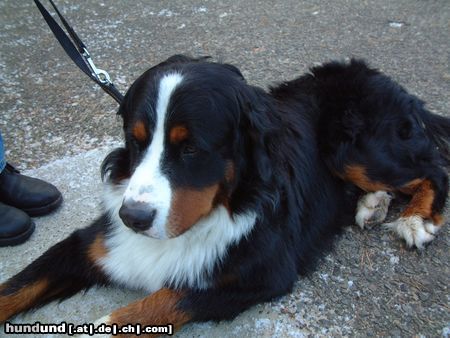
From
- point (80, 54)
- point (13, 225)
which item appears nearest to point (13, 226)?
point (13, 225)

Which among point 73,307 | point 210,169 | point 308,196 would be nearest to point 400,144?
point 308,196

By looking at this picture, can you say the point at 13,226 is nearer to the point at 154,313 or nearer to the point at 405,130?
the point at 154,313

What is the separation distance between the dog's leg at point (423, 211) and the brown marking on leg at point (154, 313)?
1424mm

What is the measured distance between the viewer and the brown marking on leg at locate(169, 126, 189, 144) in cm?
196

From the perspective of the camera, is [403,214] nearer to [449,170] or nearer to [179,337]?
[449,170]

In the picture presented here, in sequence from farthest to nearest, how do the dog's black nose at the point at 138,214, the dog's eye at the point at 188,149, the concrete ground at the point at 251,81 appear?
the concrete ground at the point at 251,81
the dog's eye at the point at 188,149
the dog's black nose at the point at 138,214

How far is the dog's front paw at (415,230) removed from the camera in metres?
2.75

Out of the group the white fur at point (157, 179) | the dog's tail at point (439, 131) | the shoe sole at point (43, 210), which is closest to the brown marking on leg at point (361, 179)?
the dog's tail at point (439, 131)

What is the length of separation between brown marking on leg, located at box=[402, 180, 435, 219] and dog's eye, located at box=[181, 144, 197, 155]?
1.60 meters

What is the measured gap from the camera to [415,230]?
277 cm

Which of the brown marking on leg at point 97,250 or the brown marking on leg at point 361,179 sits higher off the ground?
the brown marking on leg at point 97,250

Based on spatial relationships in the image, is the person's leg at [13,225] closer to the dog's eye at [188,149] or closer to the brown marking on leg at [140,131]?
the brown marking on leg at [140,131]

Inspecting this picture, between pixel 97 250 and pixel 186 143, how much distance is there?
895 mm

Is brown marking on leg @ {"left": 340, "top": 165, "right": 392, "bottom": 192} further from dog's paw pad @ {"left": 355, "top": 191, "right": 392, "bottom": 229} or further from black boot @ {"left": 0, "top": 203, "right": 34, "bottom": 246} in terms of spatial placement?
black boot @ {"left": 0, "top": 203, "right": 34, "bottom": 246}
